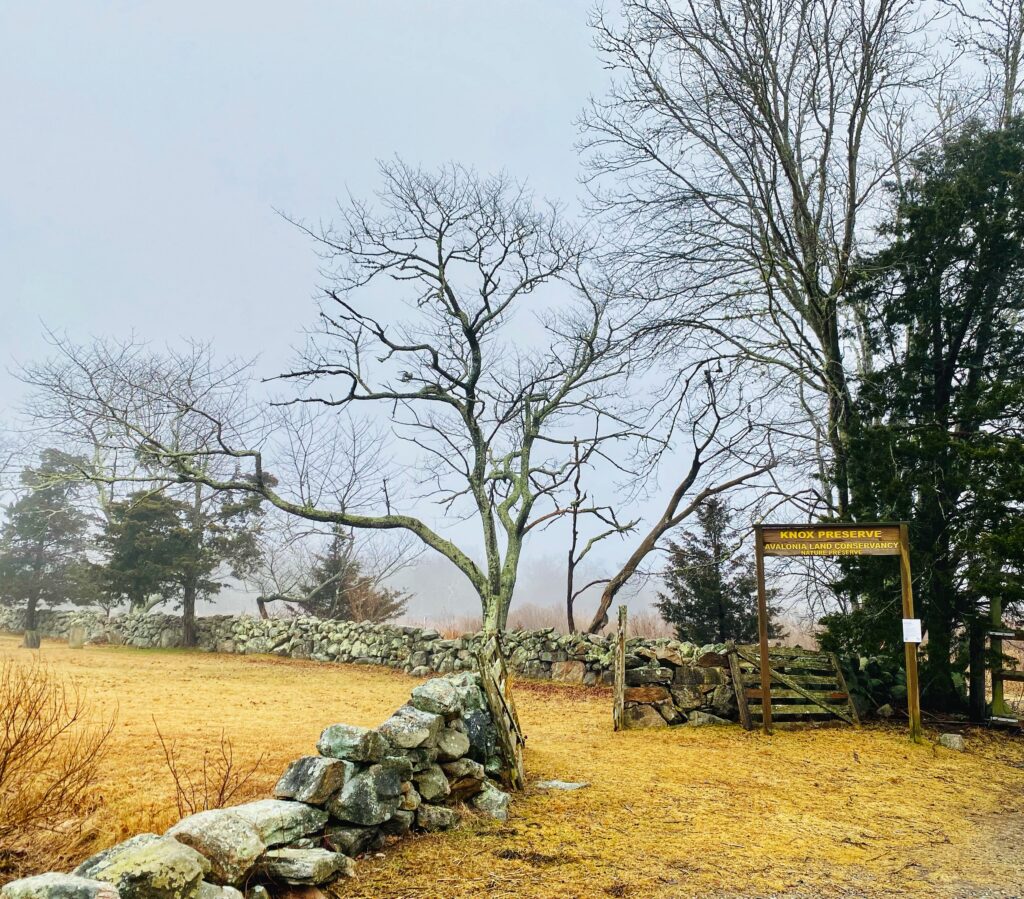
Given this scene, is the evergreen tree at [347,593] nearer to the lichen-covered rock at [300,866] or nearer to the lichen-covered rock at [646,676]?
the lichen-covered rock at [646,676]

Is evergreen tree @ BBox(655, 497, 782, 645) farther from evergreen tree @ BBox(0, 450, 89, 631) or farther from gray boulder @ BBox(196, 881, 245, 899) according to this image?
evergreen tree @ BBox(0, 450, 89, 631)

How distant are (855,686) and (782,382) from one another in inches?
217

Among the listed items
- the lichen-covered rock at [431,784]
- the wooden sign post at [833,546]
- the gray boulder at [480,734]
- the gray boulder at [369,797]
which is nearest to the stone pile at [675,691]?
the wooden sign post at [833,546]

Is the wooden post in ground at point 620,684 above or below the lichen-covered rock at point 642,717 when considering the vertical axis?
above

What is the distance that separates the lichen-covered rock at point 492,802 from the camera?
5.39 m

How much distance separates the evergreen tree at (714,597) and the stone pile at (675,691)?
572 centimetres

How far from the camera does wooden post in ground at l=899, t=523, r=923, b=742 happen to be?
30.1ft

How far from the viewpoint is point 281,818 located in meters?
4.07

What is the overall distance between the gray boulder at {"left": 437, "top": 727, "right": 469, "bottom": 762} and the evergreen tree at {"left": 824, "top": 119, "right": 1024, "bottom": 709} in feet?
22.8

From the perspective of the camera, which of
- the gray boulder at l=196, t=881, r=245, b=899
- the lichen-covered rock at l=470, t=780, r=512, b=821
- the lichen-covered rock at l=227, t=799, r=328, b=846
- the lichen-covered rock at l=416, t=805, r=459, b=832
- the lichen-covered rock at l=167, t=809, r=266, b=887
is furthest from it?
the lichen-covered rock at l=470, t=780, r=512, b=821

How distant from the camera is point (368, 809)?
4516mm

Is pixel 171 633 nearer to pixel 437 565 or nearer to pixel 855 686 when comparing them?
pixel 855 686

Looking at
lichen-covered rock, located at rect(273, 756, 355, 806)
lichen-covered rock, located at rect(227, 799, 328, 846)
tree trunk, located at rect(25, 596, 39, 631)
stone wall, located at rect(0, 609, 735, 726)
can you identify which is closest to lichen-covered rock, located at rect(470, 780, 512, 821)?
lichen-covered rock, located at rect(273, 756, 355, 806)

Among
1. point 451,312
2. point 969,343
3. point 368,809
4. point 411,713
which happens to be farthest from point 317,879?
point 451,312
